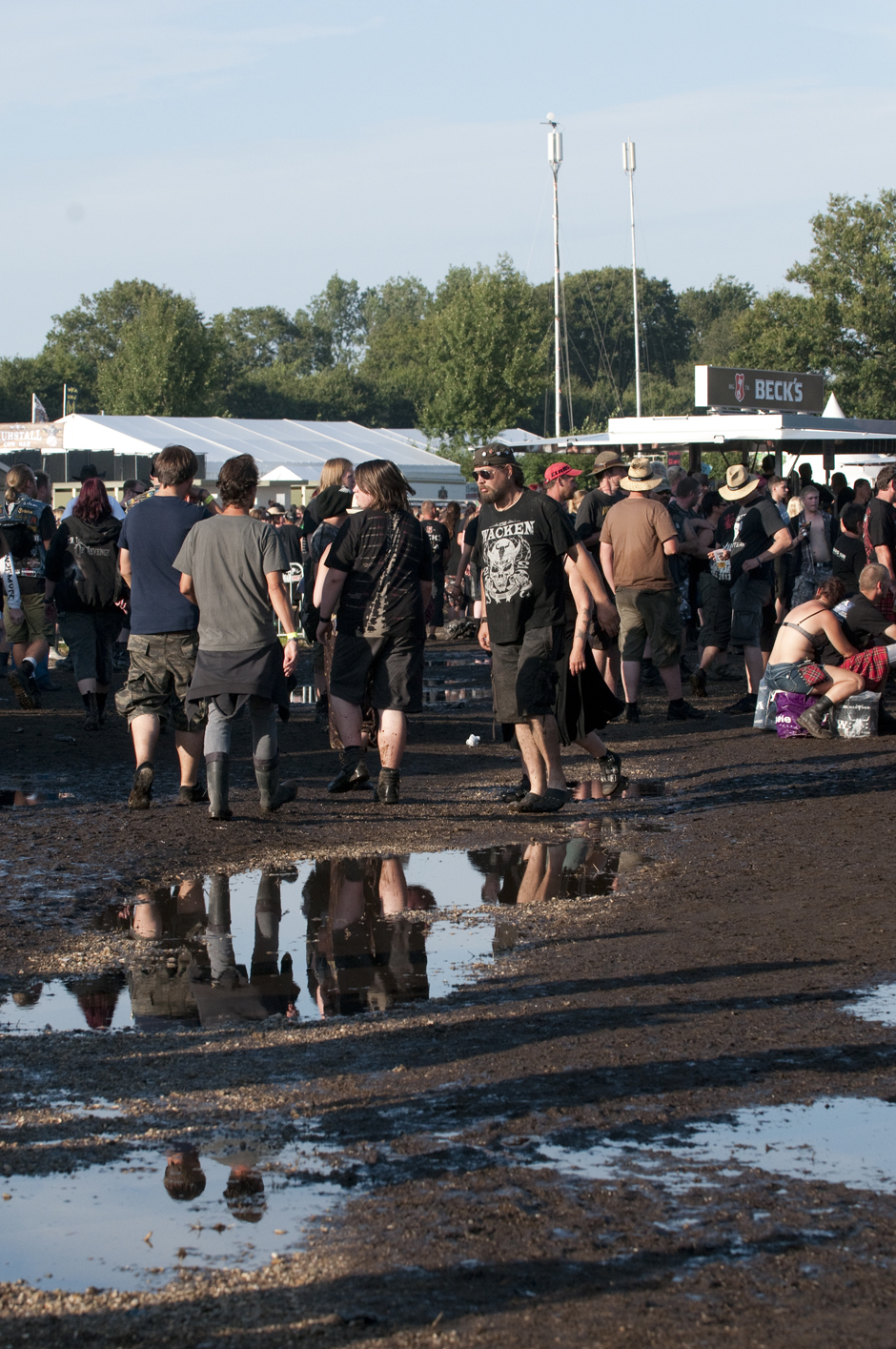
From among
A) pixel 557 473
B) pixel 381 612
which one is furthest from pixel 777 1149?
pixel 557 473

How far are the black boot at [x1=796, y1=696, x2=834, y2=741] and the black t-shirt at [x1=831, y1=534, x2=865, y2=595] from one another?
2.49 metres

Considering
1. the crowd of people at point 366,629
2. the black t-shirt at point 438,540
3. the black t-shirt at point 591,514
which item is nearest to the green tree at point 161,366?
the black t-shirt at point 438,540

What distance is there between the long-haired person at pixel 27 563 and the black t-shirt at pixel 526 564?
17.6 ft

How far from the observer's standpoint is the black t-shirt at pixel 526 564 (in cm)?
781

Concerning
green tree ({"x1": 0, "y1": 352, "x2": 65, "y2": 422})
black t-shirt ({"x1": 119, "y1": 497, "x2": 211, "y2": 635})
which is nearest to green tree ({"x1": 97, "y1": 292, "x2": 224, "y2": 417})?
green tree ({"x1": 0, "y1": 352, "x2": 65, "y2": 422})

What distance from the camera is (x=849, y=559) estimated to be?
13.2 metres

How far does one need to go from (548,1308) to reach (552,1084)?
1.17 m

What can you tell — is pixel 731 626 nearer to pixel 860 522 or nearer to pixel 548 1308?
pixel 860 522

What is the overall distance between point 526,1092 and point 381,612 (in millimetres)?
4717

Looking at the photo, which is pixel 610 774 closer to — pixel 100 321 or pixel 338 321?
pixel 100 321

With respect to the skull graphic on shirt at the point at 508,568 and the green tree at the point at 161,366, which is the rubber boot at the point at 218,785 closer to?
the skull graphic on shirt at the point at 508,568

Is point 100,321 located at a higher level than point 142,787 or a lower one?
higher

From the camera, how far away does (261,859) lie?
23.0 ft

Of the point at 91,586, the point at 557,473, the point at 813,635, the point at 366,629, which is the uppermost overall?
the point at 557,473
